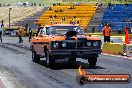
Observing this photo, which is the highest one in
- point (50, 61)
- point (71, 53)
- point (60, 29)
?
point (60, 29)

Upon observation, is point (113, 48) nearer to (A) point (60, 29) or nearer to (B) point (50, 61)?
(A) point (60, 29)

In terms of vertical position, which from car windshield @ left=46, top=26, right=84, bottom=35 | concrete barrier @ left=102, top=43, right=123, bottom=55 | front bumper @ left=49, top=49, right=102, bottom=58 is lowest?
concrete barrier @ left=102, top=43, right=123, bottom=55

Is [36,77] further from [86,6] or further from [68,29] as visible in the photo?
[86,6]

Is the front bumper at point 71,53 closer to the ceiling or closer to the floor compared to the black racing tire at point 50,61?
closer to the ceiling

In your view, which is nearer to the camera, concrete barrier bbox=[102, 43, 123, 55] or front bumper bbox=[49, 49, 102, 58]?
front bumper bbox=[49, 49, 102, 58]

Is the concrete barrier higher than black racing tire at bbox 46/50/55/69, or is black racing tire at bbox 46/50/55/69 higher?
black racing tire at bbox 46/50/55/69

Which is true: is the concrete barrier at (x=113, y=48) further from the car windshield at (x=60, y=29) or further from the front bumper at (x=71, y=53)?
the front bumper at (x=71, y=53)

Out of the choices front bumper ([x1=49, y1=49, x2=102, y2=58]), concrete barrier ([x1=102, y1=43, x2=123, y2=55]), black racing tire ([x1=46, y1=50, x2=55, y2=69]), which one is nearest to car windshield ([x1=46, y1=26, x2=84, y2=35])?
black racing tire ([x1=46, y1=50, x2=55, y2=69])

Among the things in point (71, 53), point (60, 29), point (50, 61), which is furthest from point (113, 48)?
point (71, 53)

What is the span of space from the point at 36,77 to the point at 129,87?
12.6 ft

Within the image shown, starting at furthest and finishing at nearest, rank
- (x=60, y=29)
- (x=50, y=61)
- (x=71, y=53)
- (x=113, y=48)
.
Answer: (x=113, y=48), (x=60, y=29), (x=50, y=61), (x=71, y=53)

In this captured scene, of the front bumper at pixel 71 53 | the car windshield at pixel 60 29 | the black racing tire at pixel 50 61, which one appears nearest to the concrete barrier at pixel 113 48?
the car windshield at pixel 60 29

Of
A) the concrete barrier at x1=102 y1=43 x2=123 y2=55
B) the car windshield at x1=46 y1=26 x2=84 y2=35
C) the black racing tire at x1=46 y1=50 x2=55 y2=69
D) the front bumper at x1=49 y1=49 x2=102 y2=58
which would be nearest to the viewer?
the front bumper at x1=49 y1=49 x2=102 y2=58

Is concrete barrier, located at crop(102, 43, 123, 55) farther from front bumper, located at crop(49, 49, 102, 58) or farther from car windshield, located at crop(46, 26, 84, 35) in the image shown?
front bumper, located at crop(49, 49, 102, 58)
